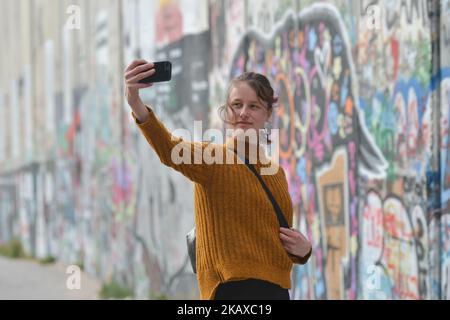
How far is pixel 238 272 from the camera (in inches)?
129

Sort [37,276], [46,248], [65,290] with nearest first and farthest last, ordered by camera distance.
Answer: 1. [65,290]
2. [37,276]
3. [46,248]

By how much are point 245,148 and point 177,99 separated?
20.4 ft

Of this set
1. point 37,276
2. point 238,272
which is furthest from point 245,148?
point 37,276

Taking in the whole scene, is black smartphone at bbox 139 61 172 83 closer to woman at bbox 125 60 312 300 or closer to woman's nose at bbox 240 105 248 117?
woman at bbox 125 60 312 300

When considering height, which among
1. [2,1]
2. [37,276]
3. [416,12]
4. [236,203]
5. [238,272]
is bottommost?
[37,276]

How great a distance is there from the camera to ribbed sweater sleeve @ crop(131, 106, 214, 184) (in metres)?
3.18

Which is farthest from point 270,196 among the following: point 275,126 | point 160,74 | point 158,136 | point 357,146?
point 275,126

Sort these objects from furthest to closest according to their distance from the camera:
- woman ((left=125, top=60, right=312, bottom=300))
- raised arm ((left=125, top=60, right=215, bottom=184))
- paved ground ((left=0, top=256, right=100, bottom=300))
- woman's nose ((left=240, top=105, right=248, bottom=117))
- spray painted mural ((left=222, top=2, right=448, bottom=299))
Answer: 1. paved ground ((left=0, top=256, right=100, bottom=300))
2. spray painted mural ((left=222, top=2, right=448, bottom=299))
3. woman's nose ((left=240, top=105, right=248, bottom=117))
4. woman ((left=125, top=60, right=312, bottom=300))
5. raised arm ((left=125, top=60, right=215, bottom=184))

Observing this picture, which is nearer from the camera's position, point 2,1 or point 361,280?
point 361,280

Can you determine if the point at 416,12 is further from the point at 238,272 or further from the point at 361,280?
the point at 238,272

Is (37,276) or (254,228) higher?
(254,228)

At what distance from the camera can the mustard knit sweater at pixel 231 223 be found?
328cm

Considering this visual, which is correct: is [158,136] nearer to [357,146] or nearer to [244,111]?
[244,111]

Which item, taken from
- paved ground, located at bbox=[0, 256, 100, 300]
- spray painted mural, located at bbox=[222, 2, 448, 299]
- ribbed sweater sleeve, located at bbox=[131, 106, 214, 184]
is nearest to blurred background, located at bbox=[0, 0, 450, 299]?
spray painted mural, located at bbox=[222, 2, 448, 299]
